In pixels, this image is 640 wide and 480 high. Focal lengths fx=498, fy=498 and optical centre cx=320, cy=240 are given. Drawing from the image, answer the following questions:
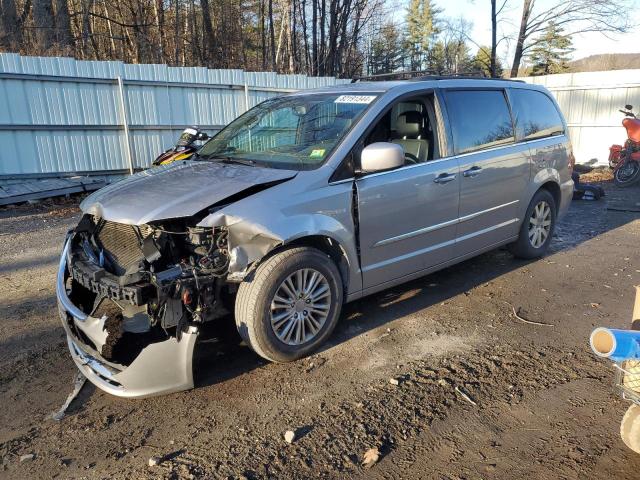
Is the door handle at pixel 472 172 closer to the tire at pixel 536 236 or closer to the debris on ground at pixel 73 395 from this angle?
the tire at pixel 536 236

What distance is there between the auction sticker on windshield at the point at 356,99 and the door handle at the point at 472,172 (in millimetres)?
1121

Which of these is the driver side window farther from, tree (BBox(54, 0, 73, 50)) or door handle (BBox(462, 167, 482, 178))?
tree (BBox(54, 0, 73, 50))

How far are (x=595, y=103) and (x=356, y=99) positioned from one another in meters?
12.5

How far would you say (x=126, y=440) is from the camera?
→ 272 centimetres

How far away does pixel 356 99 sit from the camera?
13.5 feet

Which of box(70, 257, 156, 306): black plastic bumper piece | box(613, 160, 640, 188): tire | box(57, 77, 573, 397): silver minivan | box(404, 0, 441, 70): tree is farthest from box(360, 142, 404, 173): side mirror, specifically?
box(404, 0, 441, 70): tree

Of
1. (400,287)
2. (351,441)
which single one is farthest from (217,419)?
(400,287)

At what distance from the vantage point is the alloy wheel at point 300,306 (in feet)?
10.9

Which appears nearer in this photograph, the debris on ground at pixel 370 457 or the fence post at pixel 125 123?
the debris on ground at pixel 370 457

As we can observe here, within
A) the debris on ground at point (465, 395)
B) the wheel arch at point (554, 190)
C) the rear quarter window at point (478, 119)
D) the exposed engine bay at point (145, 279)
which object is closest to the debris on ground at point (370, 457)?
the debris on ground at point (465, 395)

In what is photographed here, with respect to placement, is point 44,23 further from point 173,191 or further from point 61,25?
point 173,191

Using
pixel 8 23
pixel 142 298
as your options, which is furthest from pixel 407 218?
pixel 8 23

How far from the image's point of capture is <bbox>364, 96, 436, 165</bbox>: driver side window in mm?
4262

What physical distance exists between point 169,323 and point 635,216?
→ 27.1 ft
